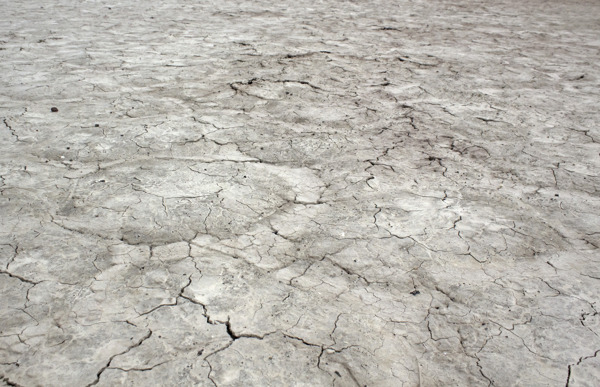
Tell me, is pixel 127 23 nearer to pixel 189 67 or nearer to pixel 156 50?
pixel 156 50

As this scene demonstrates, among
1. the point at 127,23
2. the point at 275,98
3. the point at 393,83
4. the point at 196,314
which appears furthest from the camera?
the point at 127,23

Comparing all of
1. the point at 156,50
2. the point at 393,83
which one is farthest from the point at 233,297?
the point at 156,50

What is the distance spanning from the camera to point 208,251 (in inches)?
79.2

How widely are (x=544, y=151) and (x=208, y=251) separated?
6.47 feet

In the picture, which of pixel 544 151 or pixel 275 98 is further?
pixel 275 98

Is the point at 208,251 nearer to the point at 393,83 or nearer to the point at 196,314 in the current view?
the point at 196,314

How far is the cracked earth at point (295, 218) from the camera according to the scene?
→ 1.57m

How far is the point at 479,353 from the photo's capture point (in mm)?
1596

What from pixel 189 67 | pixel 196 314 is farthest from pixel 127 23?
pixel 196 314

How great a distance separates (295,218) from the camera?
7.36ft

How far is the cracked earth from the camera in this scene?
1.57 meters

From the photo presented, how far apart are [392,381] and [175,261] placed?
35.6 inches

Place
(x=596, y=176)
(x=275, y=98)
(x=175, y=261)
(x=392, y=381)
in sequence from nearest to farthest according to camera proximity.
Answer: (x=392, y=381), (x=175, y=261), (x=596, y=176), (x=275, y=98)

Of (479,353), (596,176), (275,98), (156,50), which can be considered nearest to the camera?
(479,353)
